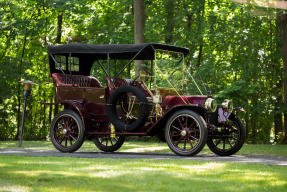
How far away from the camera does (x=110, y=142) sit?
1462 cm

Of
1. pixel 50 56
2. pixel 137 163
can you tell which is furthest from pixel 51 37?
pixel 137 163

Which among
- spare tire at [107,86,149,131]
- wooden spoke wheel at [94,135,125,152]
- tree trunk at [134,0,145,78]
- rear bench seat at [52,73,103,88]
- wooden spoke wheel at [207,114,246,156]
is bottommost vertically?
wooden spoke wheel at [94,135,125,152]

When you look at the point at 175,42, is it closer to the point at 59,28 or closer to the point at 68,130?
the point at 59,28

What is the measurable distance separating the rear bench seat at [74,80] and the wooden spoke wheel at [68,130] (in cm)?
87

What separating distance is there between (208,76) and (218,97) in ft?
6.12

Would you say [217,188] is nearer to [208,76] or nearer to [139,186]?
[139,186]

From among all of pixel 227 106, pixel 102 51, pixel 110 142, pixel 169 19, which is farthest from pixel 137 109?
pixel 169 19

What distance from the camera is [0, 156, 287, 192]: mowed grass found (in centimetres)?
638

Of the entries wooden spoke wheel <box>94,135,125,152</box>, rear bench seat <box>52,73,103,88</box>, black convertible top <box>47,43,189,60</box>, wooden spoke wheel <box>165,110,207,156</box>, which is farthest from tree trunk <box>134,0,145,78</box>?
wooden spoke wheel <box>165,110,207,156</box>

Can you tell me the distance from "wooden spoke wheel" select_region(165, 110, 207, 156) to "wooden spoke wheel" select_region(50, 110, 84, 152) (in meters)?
2.33

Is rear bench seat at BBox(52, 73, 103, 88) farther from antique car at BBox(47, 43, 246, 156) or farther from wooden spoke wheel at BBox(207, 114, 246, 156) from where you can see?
wooden spoke wheel at BBox(207, 114, 246, 156)

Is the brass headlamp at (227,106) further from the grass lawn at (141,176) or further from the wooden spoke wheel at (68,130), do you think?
the wooden spoke wheel at (68,130)

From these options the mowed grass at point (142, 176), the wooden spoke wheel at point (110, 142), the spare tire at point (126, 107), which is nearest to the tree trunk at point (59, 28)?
the wooden spoke wheel at point (110, 142)

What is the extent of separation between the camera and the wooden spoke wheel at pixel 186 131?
11219 millimetres
